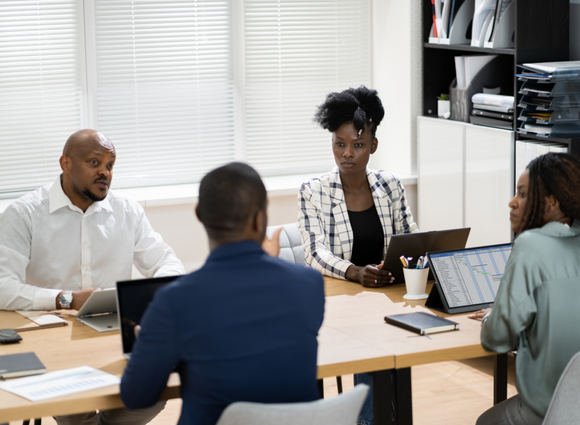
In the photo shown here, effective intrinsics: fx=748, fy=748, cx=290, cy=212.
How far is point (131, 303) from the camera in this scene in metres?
2.00

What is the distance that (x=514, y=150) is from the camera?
3.70m

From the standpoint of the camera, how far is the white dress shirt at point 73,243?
269 centimetres

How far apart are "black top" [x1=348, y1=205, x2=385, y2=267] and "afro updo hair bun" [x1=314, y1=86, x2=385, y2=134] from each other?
0.36m

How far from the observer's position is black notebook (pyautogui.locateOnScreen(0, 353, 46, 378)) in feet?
6.19

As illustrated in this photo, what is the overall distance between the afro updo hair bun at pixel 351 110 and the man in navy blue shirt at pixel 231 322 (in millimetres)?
1541

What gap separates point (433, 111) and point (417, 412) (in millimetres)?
1915

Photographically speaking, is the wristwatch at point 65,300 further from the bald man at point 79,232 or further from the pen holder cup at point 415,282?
the pen holder cup at point 415,282

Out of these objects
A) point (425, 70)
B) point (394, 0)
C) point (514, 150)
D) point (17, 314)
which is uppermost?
point (394, 0)

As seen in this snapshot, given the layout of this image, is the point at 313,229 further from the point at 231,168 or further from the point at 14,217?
the point at 231,168

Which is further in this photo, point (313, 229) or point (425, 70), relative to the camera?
point (425, 70)

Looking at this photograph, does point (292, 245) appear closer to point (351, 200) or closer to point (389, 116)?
point (351, 200)

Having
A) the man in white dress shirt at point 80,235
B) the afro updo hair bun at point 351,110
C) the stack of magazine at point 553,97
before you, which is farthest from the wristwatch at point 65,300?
the stack of magazine at point 553,97

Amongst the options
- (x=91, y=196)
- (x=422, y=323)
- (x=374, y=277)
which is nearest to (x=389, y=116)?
(x=374, y=277)

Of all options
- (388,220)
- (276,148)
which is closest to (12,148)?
(276,148)
